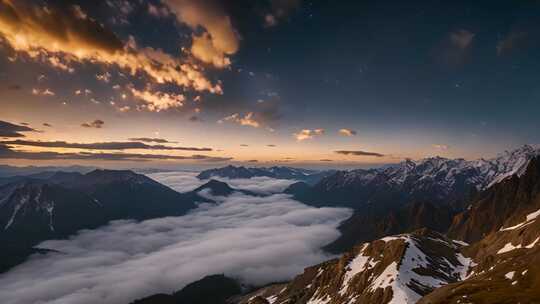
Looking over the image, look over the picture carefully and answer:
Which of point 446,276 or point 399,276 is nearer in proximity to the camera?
Result: point 399,276

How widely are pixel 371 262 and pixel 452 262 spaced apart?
48521 mm

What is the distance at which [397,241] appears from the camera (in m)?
197

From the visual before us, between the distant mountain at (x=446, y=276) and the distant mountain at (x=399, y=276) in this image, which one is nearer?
the distant mountain at (x=446, y=276)

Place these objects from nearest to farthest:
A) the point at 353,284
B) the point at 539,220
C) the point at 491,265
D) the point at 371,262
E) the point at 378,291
A: the point at 378,291 < the point at 491,265 < the point at 539,220 < the point at 353,284 < the point at 371,262

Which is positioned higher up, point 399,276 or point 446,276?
point 399,276

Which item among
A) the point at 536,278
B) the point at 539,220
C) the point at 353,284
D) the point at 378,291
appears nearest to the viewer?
the point at 536,278

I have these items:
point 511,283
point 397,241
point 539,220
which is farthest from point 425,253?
point 511,283

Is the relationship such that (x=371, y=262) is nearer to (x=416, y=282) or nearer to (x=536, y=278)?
(x=416, y=282)

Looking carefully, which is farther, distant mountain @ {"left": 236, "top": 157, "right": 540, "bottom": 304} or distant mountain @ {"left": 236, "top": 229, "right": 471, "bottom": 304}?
distant mountain @ {"left": 236, "top": 229, "right": 471, "bottom": 304}

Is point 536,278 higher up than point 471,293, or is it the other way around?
point 536,278

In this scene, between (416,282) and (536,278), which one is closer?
(536,278)

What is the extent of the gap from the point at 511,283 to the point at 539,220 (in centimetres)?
9935

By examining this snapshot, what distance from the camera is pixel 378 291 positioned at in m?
142

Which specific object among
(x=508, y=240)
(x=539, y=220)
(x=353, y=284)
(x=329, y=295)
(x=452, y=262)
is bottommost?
(x=329, y=295)
